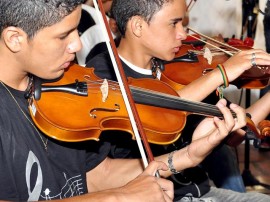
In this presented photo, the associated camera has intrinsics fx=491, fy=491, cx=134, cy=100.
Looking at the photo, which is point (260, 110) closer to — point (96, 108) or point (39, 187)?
point (96, 108)

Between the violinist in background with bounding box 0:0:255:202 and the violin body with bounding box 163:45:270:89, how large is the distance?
1.75 feet

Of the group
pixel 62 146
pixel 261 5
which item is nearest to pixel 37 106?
pixel 62 146

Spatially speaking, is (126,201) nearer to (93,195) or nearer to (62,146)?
(93,195)

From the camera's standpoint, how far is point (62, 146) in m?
1.39

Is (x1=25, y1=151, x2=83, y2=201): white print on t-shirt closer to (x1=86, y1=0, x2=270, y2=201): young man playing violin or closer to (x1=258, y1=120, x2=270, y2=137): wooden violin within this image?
(x1=86, y1=0, x2=270, y2=201): young man playing violin

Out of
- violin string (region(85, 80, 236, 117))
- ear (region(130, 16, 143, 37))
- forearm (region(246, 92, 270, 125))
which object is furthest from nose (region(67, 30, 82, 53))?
forearm (region(246, 92, 270, 125))

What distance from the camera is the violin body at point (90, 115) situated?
4.29 feet

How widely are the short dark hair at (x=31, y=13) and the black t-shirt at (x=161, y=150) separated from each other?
0.51m

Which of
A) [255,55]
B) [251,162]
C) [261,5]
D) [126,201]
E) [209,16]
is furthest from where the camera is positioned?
[209,16]

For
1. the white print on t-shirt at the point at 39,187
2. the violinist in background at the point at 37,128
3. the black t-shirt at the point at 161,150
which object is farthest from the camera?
the black t-shirt at the point at 161,150

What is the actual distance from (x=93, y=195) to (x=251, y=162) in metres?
2.40

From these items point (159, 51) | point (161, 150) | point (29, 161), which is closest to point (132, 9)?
point (159, 51)

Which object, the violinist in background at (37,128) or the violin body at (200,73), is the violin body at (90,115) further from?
the violin body at (200,73)

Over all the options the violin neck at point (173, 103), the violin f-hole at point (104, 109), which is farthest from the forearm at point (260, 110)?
the violin f-hole at point (104, 109)
